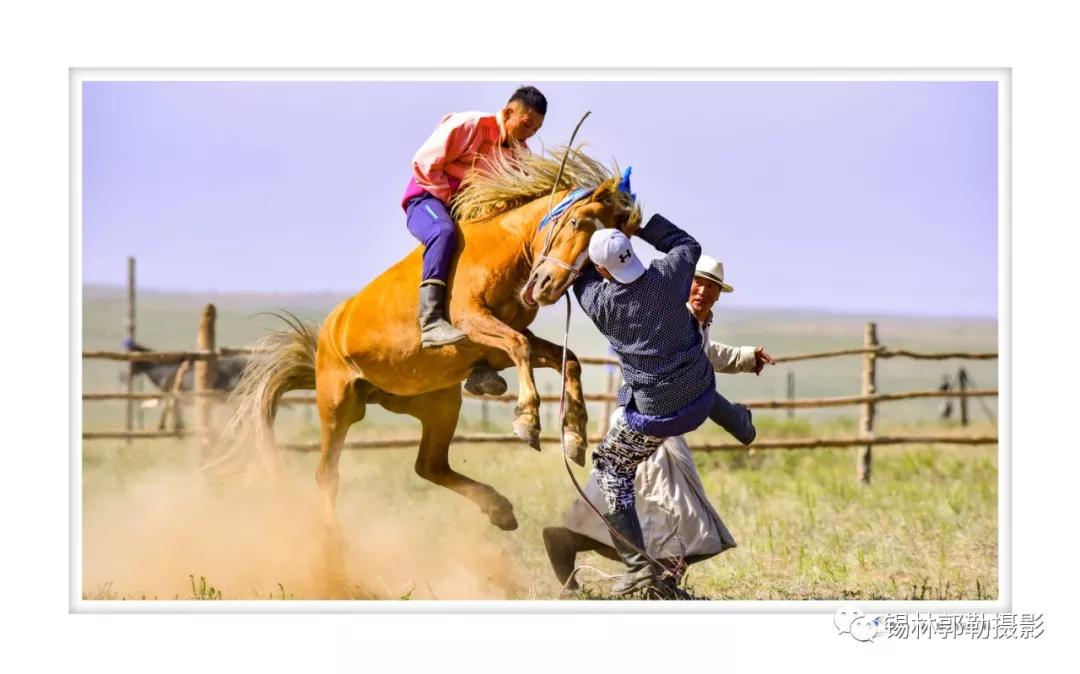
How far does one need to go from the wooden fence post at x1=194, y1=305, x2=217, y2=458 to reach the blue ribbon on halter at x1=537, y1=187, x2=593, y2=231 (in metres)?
6.14

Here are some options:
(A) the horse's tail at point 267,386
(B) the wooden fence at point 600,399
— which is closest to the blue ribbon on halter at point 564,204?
(A) the horse's tail at point 267,386

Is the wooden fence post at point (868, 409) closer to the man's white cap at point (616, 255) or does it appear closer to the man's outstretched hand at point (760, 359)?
the man's outstretched hand at point (760, 359)

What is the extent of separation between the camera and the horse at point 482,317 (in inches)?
207

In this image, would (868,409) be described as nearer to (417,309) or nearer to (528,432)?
(417,309)

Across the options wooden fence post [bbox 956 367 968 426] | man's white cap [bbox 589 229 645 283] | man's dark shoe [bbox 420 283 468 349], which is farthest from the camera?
wooden fence post [bbox 956 367 968 426]

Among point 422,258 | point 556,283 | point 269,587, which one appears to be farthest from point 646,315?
point 269,587

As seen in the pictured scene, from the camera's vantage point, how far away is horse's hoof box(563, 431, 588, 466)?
16.9 ft

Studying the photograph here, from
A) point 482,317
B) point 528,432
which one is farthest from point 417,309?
point 528,432

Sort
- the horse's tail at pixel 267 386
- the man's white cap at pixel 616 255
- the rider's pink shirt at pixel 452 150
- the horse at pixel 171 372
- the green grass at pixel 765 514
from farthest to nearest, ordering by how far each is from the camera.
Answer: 1. the horse at pixel 171 372
2. the horse's tail at pixel 267 386
3. the green grass at pixel 765 514
4. the rider's pink shirt at pixel 452 150
5. the man's white cap at pixel 616 255

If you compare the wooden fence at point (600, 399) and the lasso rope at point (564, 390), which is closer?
the lasso rope at point (564, 390)

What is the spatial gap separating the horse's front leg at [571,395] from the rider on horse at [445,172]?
0.45m

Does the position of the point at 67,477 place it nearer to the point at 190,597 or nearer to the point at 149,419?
the point at 190,597

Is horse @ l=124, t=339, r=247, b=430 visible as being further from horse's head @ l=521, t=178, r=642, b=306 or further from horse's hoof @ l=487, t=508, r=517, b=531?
horse's head @ l=521, t=178, r=642, b=306
